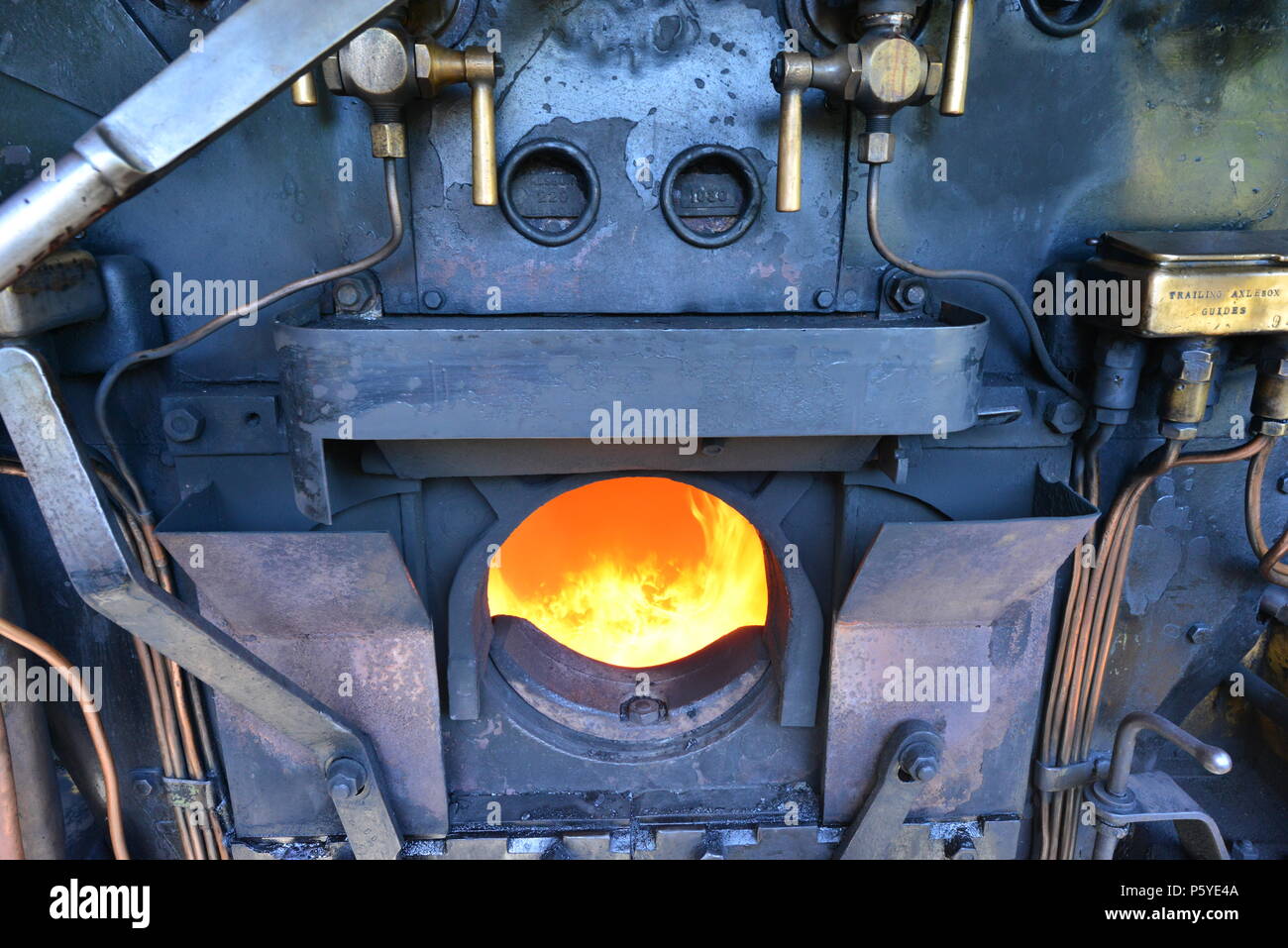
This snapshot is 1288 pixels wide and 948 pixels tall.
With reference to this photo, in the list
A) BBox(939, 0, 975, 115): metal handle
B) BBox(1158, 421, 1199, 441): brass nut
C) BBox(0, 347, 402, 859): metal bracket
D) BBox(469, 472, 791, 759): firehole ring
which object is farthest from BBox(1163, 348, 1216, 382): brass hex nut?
BBox(0, 347, 402, 859): metal bracket

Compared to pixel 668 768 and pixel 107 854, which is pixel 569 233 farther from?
pixel 107 854

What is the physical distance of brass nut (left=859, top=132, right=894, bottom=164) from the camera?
3.92ft

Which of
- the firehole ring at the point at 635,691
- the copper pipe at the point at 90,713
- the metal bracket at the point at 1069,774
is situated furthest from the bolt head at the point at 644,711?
the copper pipe at the point at 90,713

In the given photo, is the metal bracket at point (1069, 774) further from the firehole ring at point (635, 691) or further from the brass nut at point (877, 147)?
the brass nut at point (877, 147)

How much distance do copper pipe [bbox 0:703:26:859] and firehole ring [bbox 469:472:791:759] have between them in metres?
0.82

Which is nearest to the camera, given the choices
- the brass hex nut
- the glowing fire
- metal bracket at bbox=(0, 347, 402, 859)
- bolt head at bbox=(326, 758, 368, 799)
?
metal bracket at bbox=(0, 347, 402, 859)

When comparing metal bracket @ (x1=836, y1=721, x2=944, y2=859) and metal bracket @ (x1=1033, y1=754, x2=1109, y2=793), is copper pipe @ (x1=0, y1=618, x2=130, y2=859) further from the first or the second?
metal bracket @ (x1=1033, y1=754, x2=1109, y2=793)

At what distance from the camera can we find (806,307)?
4.47 feet

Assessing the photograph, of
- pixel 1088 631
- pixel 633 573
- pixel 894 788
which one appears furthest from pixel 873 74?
pixel 633 573

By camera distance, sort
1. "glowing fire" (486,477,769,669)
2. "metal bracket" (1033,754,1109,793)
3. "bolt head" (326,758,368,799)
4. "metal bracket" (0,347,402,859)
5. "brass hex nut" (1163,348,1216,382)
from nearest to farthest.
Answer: "metal bracket" (0,347,402,859)
"brass hex nut" (1163,348,1216,382)
"bolt head" (326,758,368,799)
"metal bracket" (1033,754,1109,793)
"glowing fire" (486,477,769,669)

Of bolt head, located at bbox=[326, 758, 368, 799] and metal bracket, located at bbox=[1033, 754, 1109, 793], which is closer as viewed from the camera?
bolt head, located at bbox=[326, 758, 368, 799]

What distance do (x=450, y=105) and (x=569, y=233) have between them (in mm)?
253

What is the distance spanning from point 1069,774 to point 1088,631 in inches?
12.4

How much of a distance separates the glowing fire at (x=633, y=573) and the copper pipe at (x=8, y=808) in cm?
104
